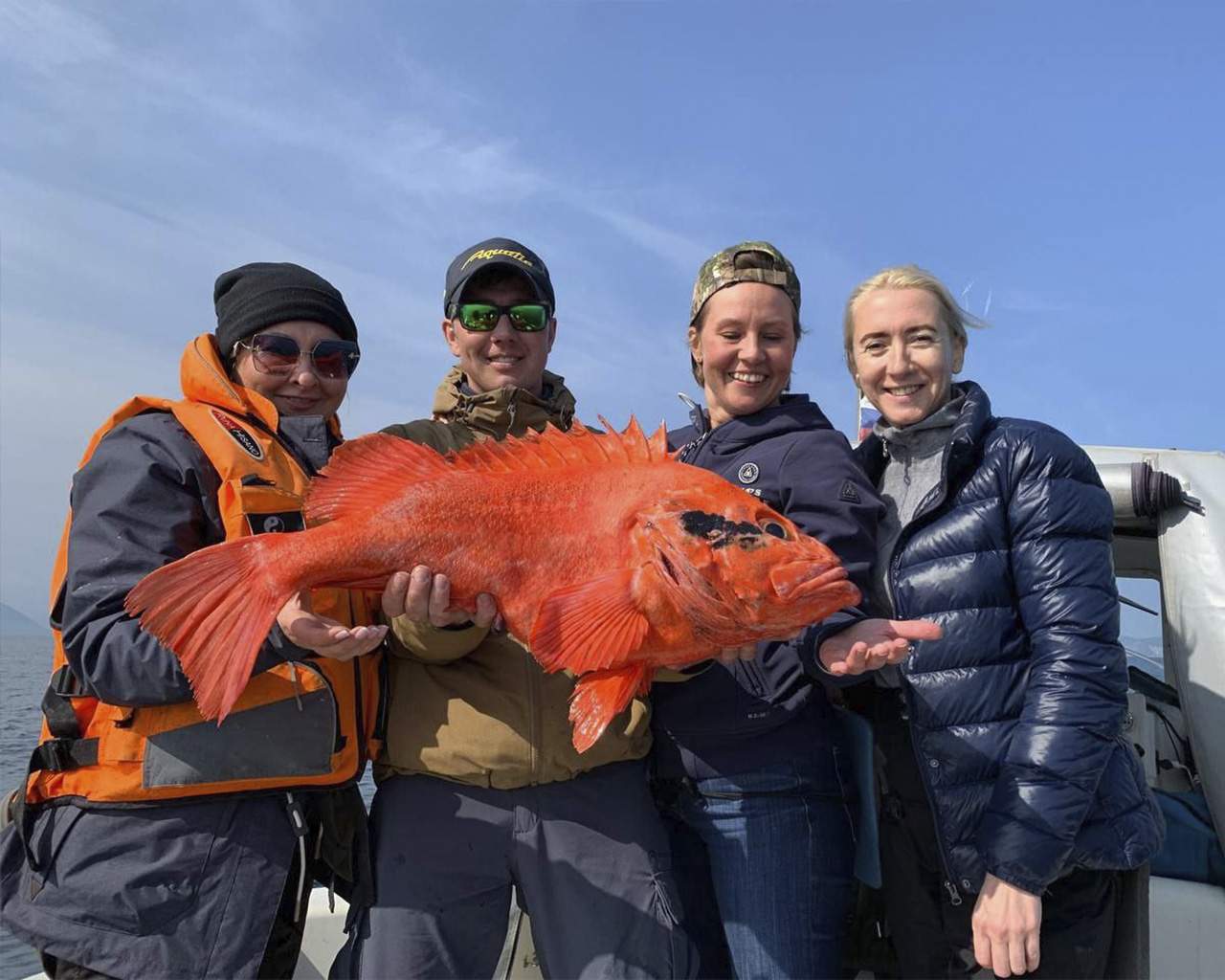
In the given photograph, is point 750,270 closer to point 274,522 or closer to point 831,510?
point 831,510

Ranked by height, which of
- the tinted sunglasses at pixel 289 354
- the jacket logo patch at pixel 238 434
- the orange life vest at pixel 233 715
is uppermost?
the tinted sunglasses at pixel 289 354

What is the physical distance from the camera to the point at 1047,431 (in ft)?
11.0

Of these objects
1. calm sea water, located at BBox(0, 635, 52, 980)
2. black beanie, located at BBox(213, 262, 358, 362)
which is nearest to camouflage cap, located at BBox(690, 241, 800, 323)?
black beanie, located at BBox(213, 262, 358, 362)

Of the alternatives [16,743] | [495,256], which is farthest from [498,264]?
[16,743]

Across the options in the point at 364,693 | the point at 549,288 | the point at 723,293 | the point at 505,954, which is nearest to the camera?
the point at 364,693

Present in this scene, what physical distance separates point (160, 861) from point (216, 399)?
5.84 feet

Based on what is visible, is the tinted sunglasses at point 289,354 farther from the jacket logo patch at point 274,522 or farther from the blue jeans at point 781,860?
the blue jeans at point 781,860

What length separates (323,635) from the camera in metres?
2.87

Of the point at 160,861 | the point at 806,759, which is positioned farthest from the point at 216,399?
the point at 806,759

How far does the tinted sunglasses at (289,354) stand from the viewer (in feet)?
12.1

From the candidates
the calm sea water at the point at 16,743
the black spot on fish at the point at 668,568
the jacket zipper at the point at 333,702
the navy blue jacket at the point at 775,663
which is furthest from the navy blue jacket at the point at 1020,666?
the calm sea water at the point at 16,743

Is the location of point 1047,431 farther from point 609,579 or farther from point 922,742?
point 609,579

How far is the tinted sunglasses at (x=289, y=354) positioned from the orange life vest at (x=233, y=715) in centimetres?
22

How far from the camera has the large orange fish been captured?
8.79 feet
